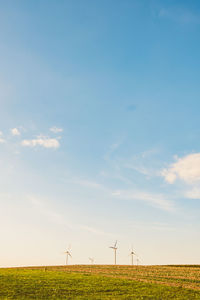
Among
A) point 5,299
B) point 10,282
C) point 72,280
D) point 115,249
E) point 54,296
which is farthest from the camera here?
point 115,249

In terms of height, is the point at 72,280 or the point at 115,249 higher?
the point at 115,249

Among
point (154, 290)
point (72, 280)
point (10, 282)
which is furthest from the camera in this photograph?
point (72, 280)

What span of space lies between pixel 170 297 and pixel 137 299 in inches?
177

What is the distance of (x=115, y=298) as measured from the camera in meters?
31.5

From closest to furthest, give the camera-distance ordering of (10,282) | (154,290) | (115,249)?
(154,290), (10,282), (115,249)

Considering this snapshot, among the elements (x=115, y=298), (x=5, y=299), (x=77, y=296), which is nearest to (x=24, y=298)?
(x=5, y=299)

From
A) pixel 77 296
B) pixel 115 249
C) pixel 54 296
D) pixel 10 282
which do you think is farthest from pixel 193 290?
pixel 115 249

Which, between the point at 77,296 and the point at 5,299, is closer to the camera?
the point at 5,299

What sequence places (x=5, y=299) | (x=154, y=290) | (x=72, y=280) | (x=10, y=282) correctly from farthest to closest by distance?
(x=72, y=280)
(x=10, y=282)
(x=154, y=290)
(x=5, y=299)

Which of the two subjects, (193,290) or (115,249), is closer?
(193,290)

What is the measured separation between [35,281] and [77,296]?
12571 millimetres

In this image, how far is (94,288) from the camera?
37.6 m

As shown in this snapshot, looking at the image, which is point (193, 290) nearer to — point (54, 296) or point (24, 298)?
point (54, 296)

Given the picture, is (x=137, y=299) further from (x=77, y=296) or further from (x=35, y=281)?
(x=35, y=281)
